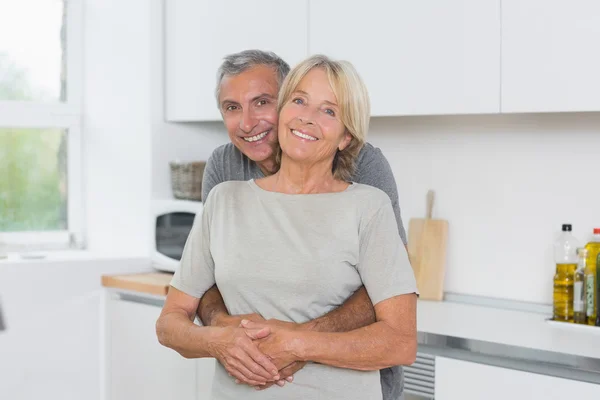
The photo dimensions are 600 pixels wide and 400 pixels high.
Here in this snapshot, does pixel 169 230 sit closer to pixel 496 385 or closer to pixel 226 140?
pixel 226 140

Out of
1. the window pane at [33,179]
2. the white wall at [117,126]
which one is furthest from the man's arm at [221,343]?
the window pane at [33,179]

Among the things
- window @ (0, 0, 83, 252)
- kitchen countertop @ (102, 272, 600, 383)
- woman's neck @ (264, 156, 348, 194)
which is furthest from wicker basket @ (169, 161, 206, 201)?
woman's neck @ (264, 156, 348, 194)

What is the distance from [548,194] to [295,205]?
143 cm

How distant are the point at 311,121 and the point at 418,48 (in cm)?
122

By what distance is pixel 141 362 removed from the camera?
3.38 m

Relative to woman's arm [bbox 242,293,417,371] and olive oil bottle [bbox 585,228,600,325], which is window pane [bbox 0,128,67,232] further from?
woman's arm [bbox 242,293,417,371]

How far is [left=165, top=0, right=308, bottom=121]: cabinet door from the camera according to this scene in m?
3.11

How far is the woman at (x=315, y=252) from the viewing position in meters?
1.52

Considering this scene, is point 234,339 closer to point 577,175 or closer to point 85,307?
point 577,175

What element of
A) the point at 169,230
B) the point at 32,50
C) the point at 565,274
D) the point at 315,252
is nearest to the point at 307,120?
the point at 315,252

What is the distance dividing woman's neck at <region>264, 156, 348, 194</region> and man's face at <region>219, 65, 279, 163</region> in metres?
0.22

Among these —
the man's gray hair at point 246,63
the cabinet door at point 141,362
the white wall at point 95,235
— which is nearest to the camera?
the man's gray hair at point 246,63

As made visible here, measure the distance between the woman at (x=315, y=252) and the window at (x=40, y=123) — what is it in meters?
2.37

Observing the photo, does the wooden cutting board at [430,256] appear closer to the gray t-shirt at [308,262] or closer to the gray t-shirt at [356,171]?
the gray t-shirt at [356,171]
